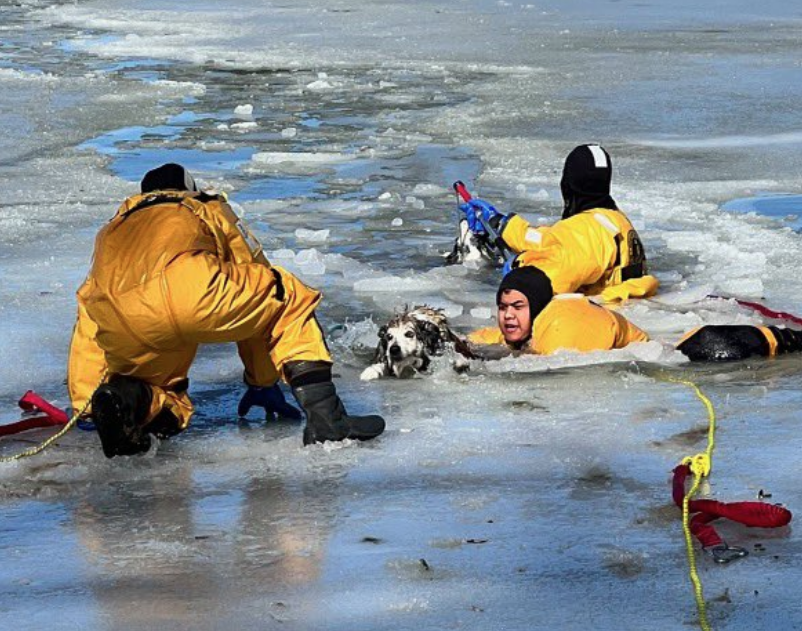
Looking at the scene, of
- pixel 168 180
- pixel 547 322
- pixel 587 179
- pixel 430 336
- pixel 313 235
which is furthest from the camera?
pixel 313 235

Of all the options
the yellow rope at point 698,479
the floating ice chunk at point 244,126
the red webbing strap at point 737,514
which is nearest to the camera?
the yellow rope at point 698,479

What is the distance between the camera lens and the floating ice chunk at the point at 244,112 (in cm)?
1522

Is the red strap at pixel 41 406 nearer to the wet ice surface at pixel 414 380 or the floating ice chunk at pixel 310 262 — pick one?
the wet ice surface at pixel 414 380

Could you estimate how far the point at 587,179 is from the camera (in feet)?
26.0

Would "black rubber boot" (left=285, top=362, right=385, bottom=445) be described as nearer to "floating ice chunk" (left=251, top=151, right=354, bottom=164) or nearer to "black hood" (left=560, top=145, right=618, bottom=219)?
"black hood" (left=560, top=145, right=618, bottom=219)

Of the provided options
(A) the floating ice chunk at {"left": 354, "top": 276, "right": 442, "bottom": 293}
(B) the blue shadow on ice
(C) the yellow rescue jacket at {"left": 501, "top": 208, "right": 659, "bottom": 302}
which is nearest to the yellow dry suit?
(C) the yellow rescue jacket at {"left": 501, "top": 208, "right": 659, "bottom": 302}

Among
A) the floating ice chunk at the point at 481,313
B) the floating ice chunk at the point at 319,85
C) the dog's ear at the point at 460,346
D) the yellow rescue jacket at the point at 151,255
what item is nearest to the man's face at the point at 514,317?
the dog's ear at the point at 460,346

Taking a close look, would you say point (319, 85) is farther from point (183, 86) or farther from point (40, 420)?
point (40, 420)

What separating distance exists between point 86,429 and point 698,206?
576 centimetres

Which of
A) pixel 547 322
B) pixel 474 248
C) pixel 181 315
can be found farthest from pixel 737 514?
pixel 474 248

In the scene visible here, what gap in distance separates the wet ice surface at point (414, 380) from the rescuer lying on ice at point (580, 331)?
0.14 m

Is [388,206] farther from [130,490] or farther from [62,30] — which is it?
[62,30]

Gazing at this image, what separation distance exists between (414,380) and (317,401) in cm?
114

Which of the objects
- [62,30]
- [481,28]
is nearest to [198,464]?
[481,28]
